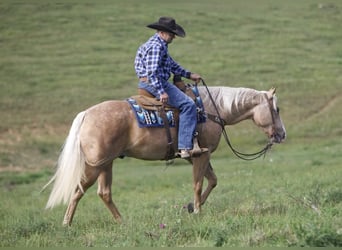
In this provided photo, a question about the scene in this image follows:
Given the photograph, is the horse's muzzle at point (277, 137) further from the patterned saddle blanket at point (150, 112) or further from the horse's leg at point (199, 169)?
the patterned saddle blanket at point (150, 112)

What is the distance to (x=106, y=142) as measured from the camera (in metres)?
10.2

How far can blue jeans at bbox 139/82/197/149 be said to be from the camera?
10.5 m

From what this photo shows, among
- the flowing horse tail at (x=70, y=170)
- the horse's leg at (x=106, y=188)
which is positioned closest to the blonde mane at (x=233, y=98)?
the horse's leg at (x=106, y=188)

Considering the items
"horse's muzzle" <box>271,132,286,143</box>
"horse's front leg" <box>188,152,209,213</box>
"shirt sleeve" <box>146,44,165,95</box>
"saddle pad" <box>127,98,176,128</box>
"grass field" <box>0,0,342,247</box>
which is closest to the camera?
"grass field" <box>0,0,342,247</box>

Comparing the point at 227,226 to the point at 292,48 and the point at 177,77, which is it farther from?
the point at 292,48

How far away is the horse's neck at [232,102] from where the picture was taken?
1134 centimetres

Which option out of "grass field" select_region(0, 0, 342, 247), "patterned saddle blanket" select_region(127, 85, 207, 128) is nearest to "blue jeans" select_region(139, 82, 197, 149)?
"patterned saddle blanket" select_region(127, 85, 207, 128)

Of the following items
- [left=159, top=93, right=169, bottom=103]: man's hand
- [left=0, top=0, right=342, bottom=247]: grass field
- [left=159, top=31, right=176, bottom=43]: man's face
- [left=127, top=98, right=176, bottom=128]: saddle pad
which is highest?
[left=159, top=31, right=176, bottom=43]: man's face

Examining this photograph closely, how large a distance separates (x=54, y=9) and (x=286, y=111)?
28377 millimetres

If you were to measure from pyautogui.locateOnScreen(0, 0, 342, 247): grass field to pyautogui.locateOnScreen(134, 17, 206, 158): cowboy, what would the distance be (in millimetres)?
1249

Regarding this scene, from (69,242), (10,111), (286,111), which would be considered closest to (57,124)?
(10,111)

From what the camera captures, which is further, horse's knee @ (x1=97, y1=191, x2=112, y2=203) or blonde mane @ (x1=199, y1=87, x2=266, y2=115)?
blonde mane @ (x1=199, y1=87, x2=266, y2=115)

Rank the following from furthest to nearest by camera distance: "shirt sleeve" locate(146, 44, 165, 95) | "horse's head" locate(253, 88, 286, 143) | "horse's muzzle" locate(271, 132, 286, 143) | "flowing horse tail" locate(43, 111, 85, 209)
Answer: "horse's muzzle" locate(271, 132, 286, 143)
"horse's head" locate(253, 88, 286, 143)
"shirt sleeve" locate(146, 44, 165, 95)
"flowing horse tail" locate(43, 111, 85, 209)

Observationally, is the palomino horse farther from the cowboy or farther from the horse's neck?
the cowboy
